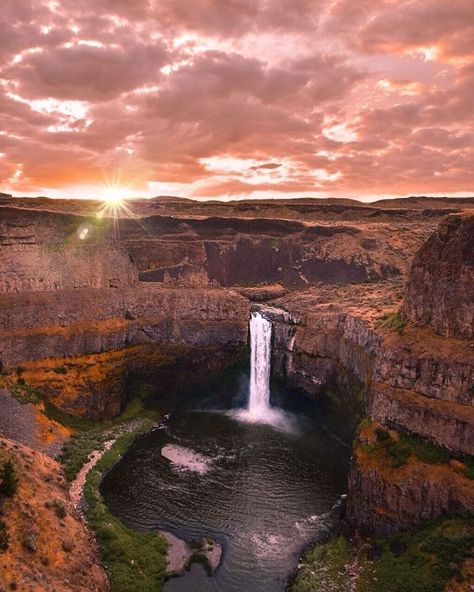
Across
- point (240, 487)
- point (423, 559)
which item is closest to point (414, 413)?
point (423, 559)

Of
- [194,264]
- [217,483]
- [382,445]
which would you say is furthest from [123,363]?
[382,445]

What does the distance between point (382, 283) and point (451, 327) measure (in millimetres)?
51409

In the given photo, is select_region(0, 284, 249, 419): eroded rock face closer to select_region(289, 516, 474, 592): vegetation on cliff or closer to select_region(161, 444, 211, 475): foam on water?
select_region(161, 444, 211, 475): foam on water

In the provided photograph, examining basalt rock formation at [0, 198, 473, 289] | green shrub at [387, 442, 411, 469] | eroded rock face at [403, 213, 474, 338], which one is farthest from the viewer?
basalt rock formation at [0, 198, 473, 289]

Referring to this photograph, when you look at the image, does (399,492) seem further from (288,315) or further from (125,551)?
(288,315)

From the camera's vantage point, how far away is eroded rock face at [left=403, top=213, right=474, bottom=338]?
3706 centimetres

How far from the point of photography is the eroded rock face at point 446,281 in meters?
37.1

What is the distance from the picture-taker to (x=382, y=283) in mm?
88625

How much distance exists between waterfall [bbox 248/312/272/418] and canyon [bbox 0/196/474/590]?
1401 mm

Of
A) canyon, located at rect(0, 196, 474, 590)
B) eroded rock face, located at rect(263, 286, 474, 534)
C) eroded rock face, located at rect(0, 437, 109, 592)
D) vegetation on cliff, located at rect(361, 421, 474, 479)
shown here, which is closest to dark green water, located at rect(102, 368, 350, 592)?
canyon, located at rect(0, 196, 474, 590)

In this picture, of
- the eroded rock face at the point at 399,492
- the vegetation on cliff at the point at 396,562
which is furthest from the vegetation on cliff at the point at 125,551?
the eroded rock face at the point at 399,492

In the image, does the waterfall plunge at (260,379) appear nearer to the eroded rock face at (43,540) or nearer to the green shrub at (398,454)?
the green shrub at (398,454)

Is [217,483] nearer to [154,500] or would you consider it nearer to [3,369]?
[154,500]

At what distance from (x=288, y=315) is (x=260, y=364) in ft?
24.3
